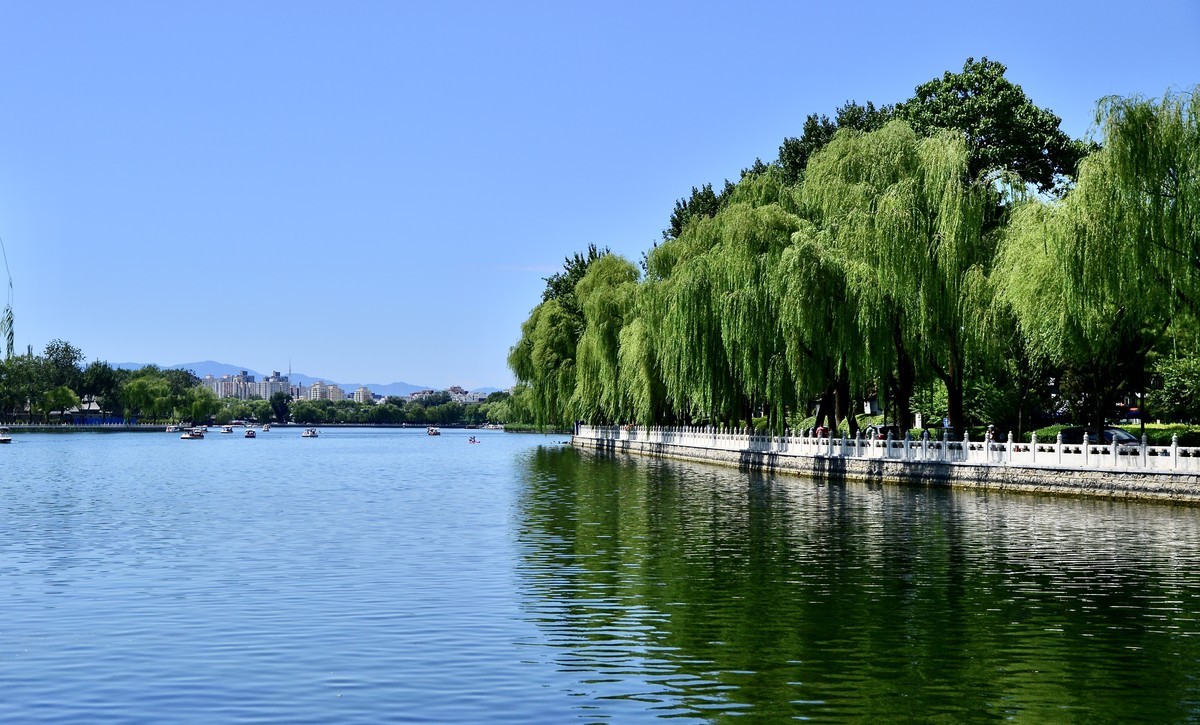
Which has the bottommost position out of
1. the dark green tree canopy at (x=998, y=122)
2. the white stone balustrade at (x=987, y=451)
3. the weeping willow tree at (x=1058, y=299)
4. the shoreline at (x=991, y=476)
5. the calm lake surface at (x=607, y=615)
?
the calm lake surface at (x=607, y=615)

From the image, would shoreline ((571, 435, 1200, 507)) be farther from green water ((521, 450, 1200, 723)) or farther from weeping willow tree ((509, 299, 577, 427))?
weeping willow tree ((509, 299, 577, 427))

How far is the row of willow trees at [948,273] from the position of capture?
31.2m

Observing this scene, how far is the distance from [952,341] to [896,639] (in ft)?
87.1

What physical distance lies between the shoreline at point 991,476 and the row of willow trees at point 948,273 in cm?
240

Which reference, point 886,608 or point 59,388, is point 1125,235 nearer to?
point 886,608

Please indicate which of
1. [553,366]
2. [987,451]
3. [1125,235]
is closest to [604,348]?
[553,366]

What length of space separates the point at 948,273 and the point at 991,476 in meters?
6.11

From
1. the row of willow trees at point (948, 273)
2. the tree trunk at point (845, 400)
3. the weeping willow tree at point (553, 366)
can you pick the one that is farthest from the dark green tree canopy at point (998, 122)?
the weeping willow tree at point (553, 366)

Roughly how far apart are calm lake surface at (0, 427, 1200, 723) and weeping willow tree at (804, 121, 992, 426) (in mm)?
8553

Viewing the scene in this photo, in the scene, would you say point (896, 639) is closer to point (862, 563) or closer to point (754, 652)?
point (754, 652)

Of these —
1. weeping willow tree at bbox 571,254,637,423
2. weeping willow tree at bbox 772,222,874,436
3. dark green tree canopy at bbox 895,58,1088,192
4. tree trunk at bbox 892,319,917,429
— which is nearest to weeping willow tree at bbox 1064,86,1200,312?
weeping willow tree at bbox 772,222,874,436

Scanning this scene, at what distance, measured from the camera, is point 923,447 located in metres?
40.2

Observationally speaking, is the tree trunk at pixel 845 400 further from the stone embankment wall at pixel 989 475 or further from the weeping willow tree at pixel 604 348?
the weeping willow tree at pixel 604 348

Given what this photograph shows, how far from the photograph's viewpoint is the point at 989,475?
119 ft
